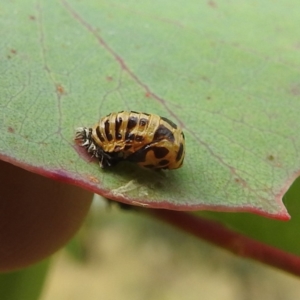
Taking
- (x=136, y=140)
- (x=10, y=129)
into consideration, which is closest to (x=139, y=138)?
(x=136, y=140)

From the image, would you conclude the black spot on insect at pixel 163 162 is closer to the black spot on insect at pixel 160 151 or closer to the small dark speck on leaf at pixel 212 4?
the black spot on insect at pixel 160 151

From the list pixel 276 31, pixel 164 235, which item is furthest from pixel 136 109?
pixel 164 235

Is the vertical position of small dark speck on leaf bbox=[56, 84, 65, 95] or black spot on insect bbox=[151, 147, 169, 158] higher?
small dark speck on leaf bbox=[56, 84, 65, 95]

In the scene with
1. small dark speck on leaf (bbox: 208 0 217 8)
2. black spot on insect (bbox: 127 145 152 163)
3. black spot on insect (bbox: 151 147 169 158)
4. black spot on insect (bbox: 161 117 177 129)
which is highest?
small dark speck on leaf (bbox: 208 0 217 8)

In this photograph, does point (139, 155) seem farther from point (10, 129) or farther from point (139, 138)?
point (10, 129)

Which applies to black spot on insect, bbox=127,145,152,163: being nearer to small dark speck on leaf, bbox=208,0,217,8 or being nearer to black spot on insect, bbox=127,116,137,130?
black spot on insect, bbox=127,116,137,130

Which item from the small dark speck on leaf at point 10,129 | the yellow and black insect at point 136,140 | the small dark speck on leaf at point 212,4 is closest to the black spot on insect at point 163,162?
the yellow and black insect at point 136,140

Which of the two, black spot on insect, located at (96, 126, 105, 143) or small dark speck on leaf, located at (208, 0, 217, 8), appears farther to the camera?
small dark speck on leaf, located at (208, 0, 217, 8)

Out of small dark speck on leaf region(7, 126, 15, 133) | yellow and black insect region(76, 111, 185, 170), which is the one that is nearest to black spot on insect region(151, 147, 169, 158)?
yellow and black insect region(76, 111, 185, 170)
